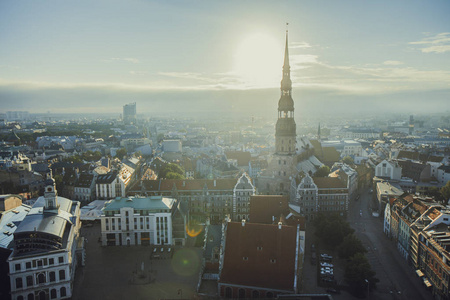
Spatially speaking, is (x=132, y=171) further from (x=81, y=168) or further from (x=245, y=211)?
(x=245, y=211)

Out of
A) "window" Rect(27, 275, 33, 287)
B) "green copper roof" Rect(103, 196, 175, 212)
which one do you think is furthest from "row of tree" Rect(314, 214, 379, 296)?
"window" Rect(27, 275, 33, 287)

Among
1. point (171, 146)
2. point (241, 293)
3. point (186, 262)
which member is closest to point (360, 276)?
point (241, 293)

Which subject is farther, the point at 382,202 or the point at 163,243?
the point at 382,202

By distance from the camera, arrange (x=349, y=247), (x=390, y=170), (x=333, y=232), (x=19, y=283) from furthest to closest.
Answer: (x=390, y=170)
(x=333, y=232)
(x=349, y=247)
(x=19, y=283)

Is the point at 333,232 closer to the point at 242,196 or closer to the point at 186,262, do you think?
the point at 242,196

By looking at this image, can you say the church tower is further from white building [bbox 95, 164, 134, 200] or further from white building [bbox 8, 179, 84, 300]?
white building [bbox 8, 179, 84, 300]

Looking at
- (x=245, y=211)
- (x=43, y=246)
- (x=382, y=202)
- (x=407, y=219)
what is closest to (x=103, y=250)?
(x=43, y=246)

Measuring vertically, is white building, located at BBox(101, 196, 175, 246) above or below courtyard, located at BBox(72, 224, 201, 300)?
above
